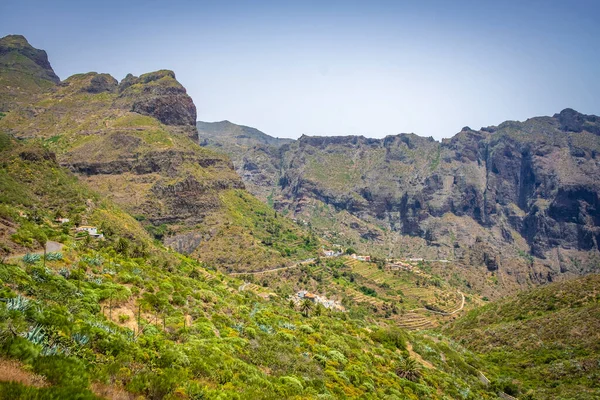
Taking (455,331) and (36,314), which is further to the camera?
(455,331)

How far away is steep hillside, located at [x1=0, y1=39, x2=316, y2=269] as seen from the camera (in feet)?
345

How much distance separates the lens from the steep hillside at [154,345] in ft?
28.1

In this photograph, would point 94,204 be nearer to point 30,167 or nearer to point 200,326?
point 30,167

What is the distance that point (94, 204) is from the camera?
65.0 meters

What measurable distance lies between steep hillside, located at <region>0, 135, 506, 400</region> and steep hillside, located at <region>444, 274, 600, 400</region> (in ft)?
31.9

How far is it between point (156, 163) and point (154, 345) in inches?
4517

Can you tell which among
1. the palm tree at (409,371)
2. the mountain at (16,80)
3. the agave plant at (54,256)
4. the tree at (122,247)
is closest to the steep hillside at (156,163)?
the mountain at (16,80)

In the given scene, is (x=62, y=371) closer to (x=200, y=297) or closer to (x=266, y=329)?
(x=266, y=329)

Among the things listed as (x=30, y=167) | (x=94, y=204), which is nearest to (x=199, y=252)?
(x=94, y=204)

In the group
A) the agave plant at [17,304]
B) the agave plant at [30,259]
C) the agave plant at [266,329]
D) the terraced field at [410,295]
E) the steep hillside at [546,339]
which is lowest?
the terraced field at [410,295]

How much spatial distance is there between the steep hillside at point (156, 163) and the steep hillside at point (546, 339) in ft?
197

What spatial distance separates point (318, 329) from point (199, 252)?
75.4m

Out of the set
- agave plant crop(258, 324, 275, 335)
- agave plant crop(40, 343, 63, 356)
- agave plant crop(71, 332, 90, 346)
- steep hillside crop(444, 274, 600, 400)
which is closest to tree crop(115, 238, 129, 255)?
agave plant crop(258, 324, 275, 335)

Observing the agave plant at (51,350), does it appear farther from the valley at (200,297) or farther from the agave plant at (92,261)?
the agave plant at (92,261)
